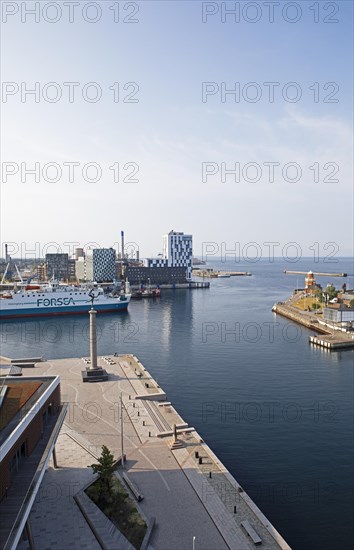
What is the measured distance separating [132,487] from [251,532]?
13.6ft

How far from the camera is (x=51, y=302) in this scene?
62.4 metres

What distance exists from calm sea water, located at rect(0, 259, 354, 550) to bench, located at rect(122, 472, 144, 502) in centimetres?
454

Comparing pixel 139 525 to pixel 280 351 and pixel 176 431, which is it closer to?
pixel 176 431

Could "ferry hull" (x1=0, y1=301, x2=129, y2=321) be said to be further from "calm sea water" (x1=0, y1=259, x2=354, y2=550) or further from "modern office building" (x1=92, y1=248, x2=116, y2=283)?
"modern office building" (x1=92, y1=248, x2=116, y2=283)

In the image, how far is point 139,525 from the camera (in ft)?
39.4

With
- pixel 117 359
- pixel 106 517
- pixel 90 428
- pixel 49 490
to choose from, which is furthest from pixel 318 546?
pixel 117 359

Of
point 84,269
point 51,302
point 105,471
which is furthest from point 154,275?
point 105,471

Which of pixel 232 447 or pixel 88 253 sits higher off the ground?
pixel 88 253

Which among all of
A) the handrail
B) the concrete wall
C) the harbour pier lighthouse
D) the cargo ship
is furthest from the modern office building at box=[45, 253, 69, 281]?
the handrail

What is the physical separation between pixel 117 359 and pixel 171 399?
8.28 metres

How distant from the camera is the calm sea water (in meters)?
15.2

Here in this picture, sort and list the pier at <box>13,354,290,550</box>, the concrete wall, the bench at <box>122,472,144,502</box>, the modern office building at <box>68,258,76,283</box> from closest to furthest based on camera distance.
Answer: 1. the concrete wall
2. the pier at <box>13,354,290,550</box>
3. the bench at <box>122,472,144,502</box>
4. the modern office building at <box>68,258,76,283</box>

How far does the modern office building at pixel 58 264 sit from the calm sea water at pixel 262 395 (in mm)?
67426

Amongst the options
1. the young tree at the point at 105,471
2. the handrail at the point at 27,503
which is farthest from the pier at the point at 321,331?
the handrail at the point at 27,503
